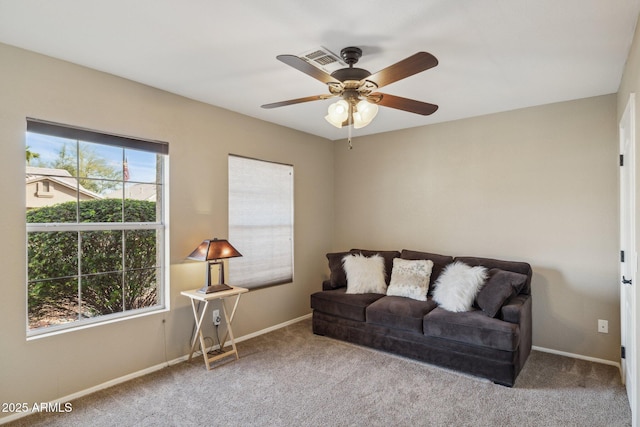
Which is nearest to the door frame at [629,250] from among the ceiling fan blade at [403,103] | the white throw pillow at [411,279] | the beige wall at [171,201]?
the ceiling fan blade at [403,103]

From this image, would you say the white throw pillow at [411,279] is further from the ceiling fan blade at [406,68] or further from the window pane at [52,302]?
the window pane at [52,302]

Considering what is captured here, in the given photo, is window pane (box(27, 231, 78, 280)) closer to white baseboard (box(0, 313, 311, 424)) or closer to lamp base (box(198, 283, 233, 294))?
white baseboard (box(0, 313, 311, 424))

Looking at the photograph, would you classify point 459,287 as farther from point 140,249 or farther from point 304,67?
point 140,249

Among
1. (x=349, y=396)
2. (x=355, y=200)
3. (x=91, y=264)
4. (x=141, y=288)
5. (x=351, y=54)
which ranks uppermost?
(x=351, y=54)

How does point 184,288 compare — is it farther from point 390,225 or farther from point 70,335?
point 390,225

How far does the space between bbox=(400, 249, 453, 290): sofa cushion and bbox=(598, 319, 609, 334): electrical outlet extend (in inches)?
57.1

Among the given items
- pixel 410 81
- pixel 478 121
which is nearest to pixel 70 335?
pixel 410 81

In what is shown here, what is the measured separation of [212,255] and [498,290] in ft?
8.68

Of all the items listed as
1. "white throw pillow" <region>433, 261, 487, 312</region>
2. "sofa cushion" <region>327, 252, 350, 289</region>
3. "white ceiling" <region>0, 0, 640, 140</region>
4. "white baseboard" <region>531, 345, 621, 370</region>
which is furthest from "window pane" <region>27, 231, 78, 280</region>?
"white baseboard" <region>531, 345, 621, 370</region>

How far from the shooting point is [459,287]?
11.3ft

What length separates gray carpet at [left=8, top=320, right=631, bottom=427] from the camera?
2.47 m

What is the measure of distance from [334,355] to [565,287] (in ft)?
8.00

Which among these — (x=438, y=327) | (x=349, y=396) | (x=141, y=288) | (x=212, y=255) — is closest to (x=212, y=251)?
(x=212, y=255)

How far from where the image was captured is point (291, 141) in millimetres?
4695
